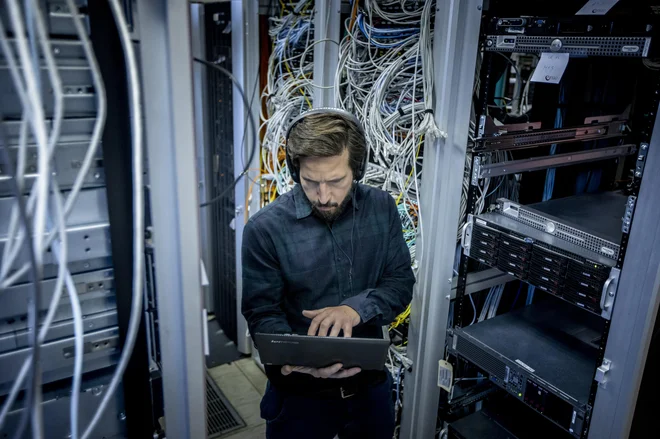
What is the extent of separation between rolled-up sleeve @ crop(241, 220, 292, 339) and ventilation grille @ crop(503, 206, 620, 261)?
0.84 metres

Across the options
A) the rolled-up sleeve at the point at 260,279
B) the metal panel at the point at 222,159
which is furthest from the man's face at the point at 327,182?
the metal panel at the point at 222,159

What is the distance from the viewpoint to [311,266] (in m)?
1.48

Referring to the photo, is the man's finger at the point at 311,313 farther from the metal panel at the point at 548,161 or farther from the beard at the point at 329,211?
the metal panel at the point at 548,161

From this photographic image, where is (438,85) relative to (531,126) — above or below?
above

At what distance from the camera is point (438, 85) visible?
1533 mm

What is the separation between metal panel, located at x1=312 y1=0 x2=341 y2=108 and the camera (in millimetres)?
2035

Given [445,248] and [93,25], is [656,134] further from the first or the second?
[93,25]

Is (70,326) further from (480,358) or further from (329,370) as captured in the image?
(480,358)

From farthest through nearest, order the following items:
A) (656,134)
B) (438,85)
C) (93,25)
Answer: (438,85), (656,134), (93,25)

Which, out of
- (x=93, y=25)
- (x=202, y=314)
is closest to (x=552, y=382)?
(x=202, y=314)

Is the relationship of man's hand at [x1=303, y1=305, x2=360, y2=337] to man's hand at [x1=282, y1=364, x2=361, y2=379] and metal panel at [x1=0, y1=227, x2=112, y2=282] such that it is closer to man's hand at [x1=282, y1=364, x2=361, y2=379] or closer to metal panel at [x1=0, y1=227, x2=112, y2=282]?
man's hand at [x1=282, y1=364, x2=361, y2=379]

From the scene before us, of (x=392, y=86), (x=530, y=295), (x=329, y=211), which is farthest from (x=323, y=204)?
(x=530, y=295)

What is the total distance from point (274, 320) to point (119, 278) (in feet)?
2.55

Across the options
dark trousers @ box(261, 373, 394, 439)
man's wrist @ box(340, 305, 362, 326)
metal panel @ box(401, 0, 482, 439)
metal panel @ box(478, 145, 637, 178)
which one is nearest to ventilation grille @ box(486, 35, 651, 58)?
metal panel @ box(401, 0, 482, 439)
